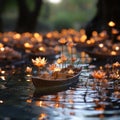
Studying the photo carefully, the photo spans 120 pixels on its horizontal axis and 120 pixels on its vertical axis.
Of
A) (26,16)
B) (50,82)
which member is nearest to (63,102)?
(50,82)

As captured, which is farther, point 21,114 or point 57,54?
point 57,54

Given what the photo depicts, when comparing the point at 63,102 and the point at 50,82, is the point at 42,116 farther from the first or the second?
the point at 50,82

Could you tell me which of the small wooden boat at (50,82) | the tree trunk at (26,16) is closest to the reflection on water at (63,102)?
the small wooden boat at (50,82)

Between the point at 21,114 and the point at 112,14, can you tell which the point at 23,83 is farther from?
the point at 112,14

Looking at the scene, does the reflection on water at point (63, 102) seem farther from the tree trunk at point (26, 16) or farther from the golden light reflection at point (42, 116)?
the tree trunk at point (26, 16)

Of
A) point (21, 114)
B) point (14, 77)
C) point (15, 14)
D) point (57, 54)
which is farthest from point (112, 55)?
point (15, 14)

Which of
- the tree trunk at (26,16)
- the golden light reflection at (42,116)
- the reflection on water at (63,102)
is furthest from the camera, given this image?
the tree trunk at (26,16)
